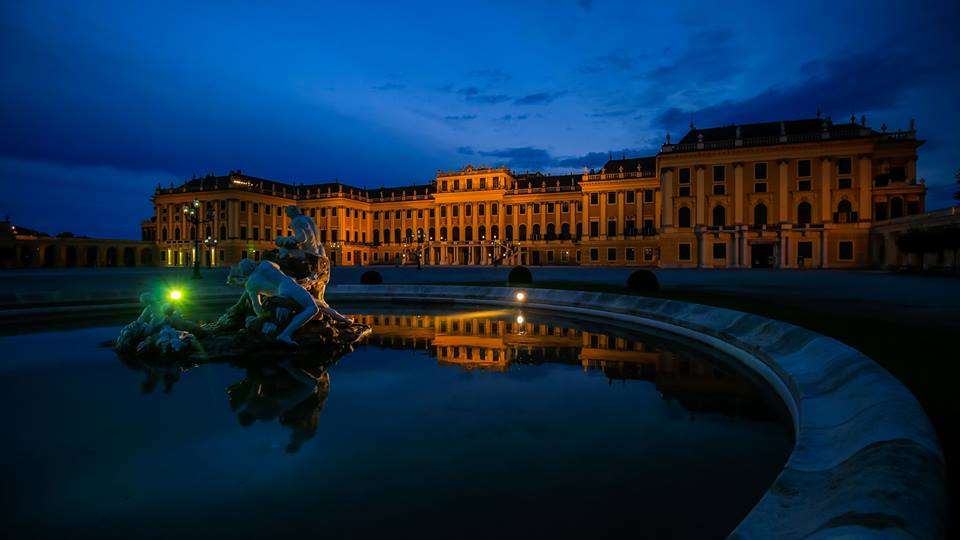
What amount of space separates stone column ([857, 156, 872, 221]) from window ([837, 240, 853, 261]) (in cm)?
250

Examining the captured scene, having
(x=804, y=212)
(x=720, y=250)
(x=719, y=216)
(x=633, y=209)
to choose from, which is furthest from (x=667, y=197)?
(x=633, y=209)

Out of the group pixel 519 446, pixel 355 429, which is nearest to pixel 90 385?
pixel 355 429

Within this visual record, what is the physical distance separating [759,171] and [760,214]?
3.96 metres

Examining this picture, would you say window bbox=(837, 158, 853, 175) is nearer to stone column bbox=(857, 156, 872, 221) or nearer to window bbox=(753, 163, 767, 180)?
stone column bbox=(857, 156, 872, 221)

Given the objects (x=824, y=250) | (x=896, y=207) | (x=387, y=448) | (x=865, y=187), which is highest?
(x=865, y=187)

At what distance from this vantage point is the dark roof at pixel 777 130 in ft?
144

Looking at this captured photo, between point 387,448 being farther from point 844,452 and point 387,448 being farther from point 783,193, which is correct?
point 783,193

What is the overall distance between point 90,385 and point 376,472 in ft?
16.3

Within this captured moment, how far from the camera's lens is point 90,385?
6.41 metres

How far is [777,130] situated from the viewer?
46719 mm

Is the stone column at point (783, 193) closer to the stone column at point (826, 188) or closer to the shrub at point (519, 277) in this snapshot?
the stone column at point (826, 188)

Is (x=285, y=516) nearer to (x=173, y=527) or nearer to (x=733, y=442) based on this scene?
(x=173, y=527)

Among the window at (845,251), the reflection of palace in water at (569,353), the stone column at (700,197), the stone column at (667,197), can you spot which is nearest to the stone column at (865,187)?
the window at (845,251)

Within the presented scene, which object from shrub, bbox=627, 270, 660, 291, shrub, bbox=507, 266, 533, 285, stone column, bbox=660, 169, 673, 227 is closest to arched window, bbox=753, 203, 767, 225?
stone column, bbox=660, 169, 673, 227
